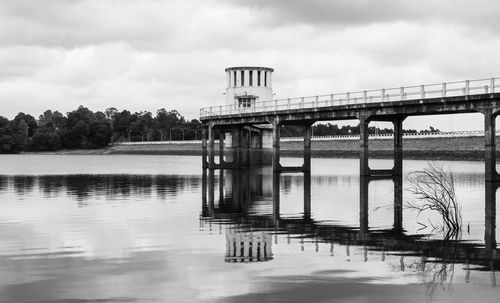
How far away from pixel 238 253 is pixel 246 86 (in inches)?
3096

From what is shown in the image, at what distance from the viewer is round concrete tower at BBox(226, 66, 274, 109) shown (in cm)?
9594

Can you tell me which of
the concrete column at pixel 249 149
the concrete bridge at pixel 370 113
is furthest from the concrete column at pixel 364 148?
the concrete column at pixel 249 149

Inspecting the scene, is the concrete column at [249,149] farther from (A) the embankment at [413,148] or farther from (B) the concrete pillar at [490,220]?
(A) the embankment at [413,148]

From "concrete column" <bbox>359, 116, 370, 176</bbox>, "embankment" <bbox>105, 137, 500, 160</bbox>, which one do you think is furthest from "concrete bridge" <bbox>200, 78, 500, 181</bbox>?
"embankment" <bbox>105, 137, 500, 160</bbox>

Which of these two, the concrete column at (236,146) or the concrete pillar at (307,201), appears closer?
the concrete pillar at (307,201)

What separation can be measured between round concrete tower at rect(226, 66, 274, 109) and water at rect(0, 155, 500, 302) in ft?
204

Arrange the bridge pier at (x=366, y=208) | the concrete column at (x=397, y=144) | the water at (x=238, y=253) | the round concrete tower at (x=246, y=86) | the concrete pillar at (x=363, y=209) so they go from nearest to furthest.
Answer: the water at (x=238, y=253) → the concrete pillar at (x=363, y=209) → the bridge pier at (x=366, y=208) → the concrete column at (x=397, y=144) → the round concrete tower at (x=246, y=86)

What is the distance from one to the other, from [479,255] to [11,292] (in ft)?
36.8

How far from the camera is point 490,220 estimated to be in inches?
1009

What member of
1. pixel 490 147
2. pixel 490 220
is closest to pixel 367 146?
pixel 490 147

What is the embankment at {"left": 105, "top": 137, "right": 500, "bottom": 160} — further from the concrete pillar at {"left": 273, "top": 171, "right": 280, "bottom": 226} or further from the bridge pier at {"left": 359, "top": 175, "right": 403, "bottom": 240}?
the concrete pillar at {"left": 273, "top": 171, "right": 280, "bottom": 226}

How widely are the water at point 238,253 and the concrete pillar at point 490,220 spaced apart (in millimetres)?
130

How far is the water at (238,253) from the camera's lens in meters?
13.7

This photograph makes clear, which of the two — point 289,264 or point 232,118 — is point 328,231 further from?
point 232,118
